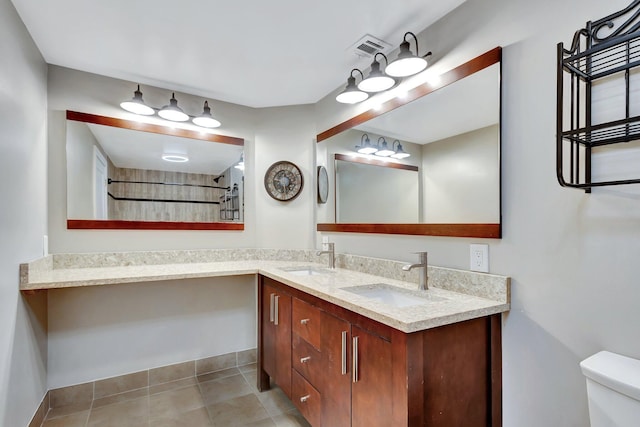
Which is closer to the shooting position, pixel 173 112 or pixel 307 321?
pixel 307 321

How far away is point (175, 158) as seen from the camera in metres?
2.53

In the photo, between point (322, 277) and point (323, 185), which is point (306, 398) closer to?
point (322, 277)

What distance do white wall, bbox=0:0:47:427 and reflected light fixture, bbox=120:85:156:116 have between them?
45 centimetres

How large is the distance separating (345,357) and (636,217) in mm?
1153

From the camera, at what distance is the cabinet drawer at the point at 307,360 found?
161cm

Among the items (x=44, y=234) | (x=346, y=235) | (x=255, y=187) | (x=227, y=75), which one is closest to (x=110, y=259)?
(x=44, y=234)

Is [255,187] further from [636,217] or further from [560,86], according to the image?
[636,217]

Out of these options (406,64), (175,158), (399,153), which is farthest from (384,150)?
(175,158)

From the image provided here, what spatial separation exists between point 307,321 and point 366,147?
3.97 ft

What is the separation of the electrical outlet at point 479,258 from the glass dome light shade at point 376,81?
989 millimetres

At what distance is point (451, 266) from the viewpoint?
5.20 feet

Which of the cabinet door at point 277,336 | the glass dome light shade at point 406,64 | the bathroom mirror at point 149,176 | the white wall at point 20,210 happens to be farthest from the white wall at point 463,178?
the white wall at point 20,210

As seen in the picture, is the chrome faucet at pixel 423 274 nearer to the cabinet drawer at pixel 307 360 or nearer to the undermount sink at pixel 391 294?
the undermount sink at pixel 391 294

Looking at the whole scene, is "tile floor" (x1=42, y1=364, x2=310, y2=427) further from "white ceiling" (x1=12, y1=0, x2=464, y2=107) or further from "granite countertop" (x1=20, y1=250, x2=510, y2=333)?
"white ceiling" (x1=12, y1=0, x2=464, y2=107)
